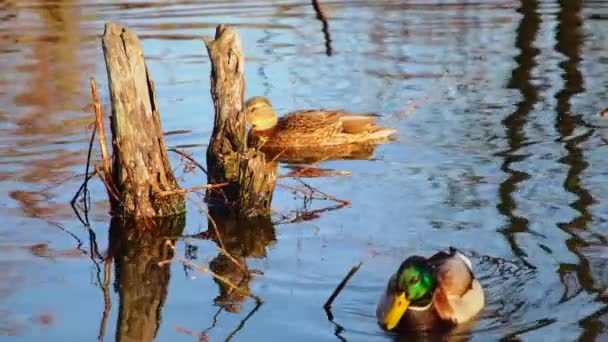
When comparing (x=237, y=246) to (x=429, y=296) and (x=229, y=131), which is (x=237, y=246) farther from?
(x=429, y=296)

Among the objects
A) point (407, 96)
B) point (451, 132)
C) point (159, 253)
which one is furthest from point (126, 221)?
point (407, 96)

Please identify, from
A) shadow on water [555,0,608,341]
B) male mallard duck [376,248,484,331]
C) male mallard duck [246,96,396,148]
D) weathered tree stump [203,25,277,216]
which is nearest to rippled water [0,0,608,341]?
shadow on water [555,0,608,341]

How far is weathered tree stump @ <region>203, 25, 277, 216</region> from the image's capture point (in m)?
9.19

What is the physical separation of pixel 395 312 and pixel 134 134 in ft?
9.24

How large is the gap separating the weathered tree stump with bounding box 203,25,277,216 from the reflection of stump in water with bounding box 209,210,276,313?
0.56 feet

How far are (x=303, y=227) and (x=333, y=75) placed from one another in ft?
17.9

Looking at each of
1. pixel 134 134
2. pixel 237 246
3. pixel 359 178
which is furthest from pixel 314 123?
pixel 237 246

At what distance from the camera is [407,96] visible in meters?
12.8

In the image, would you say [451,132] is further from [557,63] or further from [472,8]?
[472,8]

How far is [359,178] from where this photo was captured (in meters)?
10.1

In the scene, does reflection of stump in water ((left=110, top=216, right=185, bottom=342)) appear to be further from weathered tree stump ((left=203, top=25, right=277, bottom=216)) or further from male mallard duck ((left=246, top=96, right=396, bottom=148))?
male mallard duck ((left=246, top=96, right=396, bottom=148))

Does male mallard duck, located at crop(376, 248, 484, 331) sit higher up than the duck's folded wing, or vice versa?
male mallard duck, located at crop(376, 248, 484, 331)

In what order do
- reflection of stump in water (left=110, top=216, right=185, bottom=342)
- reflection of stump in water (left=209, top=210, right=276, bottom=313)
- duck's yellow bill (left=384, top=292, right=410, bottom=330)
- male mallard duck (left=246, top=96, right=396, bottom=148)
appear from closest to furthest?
duck's yellow bill (left=384, top=292, right=410, bottom=330)
reflection of stump in water (left=110, top=216, right=185, bottom=342)
reflection of stump in water (left=209, top=210, right=276, bottom=313)
male mallard duck (left=246, top=96, right=396, bottom=148)

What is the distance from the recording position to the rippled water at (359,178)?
23.5ft
